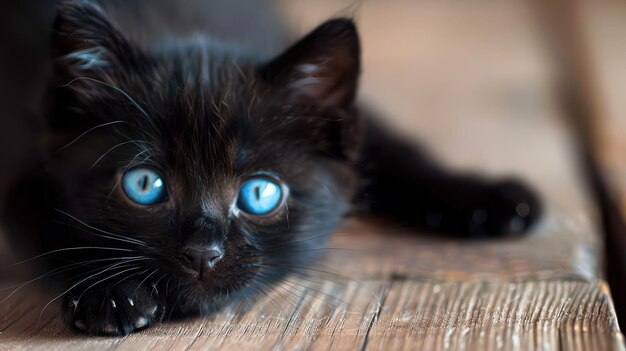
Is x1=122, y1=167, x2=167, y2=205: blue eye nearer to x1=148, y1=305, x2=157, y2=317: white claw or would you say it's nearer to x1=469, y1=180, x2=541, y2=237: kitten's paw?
x1=148, y1=305, x2=157, y2=317: white claw

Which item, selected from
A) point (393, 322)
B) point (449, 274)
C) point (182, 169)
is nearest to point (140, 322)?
point (182, 169)

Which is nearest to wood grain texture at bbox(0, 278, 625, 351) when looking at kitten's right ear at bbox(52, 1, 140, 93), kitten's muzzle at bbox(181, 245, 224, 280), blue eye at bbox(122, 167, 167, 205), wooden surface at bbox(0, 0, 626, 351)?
wooden surface at bbox(0, 0, 626, 351)

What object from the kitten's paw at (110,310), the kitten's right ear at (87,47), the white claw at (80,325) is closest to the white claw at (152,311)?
the kitten's paw at (110,310)

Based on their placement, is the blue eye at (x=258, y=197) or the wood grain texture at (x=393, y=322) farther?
the blue eye at (x=258, y=197)

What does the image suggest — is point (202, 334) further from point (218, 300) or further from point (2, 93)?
point (2, 93)

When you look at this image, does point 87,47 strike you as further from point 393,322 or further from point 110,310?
point 393,322

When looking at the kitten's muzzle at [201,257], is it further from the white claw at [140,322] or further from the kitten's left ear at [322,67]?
the kitten's left ear at [322,67]

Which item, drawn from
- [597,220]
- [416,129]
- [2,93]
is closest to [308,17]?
[416,129]
